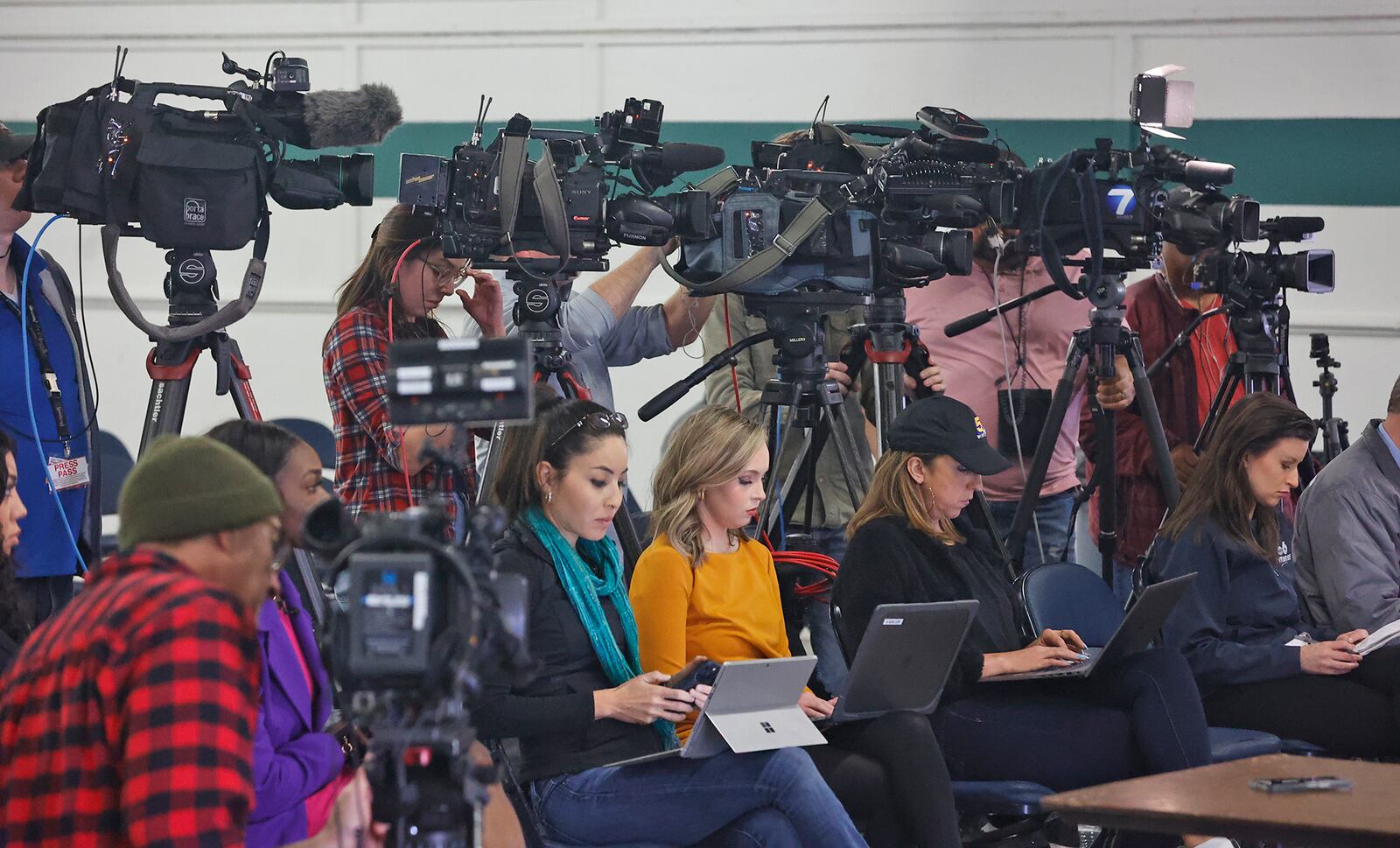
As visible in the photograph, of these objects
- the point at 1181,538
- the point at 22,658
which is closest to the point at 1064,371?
the point at 1181,538

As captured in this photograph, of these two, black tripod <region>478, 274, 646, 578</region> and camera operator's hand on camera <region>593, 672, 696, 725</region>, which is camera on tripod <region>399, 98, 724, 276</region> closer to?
black tripod <region>478, 274, 646, 578</region>

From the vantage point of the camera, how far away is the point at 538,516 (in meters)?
2.54

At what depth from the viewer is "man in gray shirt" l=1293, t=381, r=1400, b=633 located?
131 inches

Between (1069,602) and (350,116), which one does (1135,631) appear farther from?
(350,116)

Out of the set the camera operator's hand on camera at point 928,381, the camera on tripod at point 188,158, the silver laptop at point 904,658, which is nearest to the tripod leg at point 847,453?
the camera operator's hand on camera at point 928,381

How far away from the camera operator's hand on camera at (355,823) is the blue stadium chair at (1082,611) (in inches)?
70.3

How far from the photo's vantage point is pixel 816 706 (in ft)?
8.63

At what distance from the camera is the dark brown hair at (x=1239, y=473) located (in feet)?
10.7

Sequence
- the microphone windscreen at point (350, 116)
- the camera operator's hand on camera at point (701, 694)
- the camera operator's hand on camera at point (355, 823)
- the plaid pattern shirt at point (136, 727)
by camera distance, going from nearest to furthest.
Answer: the plaid pattern shirt at point (136, 727) → the camera operator's hand on camera at point (355, 823) → the camera operator's hand on camera at point (701, 694) → the microphone windscreen at point (350, 116)

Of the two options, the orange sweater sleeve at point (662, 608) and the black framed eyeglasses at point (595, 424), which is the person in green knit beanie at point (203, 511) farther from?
the orange sweater sleeve at point (662, 608)

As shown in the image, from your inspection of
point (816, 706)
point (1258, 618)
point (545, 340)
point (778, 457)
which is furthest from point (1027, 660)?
point (545, 340)

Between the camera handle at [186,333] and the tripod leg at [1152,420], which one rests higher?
the camera handle at [186,333]

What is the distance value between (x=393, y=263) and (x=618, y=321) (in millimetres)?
671

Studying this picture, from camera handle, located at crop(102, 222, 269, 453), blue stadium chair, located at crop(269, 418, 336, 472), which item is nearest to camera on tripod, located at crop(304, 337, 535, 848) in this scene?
camera handle, located at crop(102, 222, 269, 453)
